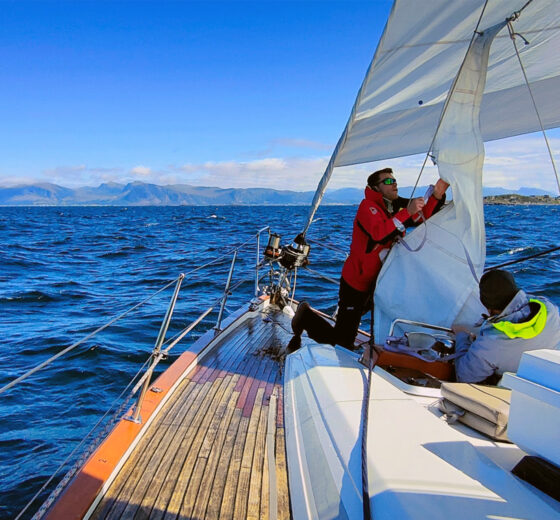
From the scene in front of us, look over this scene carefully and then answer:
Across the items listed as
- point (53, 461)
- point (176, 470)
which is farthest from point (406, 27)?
point (53, 461)

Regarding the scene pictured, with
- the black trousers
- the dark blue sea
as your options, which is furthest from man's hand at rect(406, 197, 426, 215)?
the dark blue sea

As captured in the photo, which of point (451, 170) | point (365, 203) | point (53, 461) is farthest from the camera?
point (53, 461)

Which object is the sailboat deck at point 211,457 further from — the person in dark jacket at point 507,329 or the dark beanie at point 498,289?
the dark beanie at point 498,289

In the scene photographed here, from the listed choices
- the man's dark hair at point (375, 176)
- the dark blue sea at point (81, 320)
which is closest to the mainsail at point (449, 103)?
the man's dark hair at point (375, 176)

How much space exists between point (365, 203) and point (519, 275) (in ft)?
31.9

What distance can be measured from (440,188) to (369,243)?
638 millimetres

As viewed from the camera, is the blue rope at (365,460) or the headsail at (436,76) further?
the headsail at (436,76)

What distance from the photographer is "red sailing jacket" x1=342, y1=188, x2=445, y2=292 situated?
9.86 feet

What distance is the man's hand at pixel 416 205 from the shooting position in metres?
2.89

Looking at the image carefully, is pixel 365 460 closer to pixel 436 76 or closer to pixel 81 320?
pixel 436 76

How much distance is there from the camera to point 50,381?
5492 mm

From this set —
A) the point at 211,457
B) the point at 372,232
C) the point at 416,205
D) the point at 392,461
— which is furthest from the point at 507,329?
the point at 211,457

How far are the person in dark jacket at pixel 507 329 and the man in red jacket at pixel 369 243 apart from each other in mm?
937

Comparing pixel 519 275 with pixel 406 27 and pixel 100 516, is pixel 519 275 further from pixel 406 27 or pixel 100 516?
pixel 100 516
